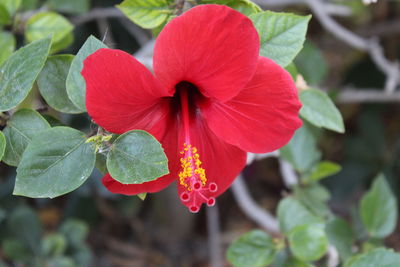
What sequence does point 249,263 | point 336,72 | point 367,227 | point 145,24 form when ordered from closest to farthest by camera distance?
point 145,24, point 249,263, point 367,227, point 336,72

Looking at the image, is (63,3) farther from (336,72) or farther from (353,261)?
(336,72)

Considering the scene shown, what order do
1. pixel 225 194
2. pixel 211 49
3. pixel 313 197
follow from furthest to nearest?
pixel 225 194 → pixel 313 197 → pixel 211 49

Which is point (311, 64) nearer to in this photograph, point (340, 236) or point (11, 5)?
point (340, 236)

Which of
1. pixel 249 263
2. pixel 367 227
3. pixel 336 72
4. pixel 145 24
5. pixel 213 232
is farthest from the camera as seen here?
pixel 336 72

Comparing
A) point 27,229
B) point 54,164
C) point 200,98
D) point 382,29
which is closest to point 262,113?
point 200,98

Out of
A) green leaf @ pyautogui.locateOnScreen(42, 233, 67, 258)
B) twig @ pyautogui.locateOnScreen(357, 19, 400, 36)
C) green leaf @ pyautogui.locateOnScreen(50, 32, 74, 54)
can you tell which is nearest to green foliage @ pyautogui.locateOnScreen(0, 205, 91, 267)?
green leaf @ pyautogui.locateOnScreen(42, 233, 67, 258)

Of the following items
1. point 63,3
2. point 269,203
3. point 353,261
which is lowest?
point 269,203

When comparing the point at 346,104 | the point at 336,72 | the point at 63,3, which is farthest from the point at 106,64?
the point at 336,72
